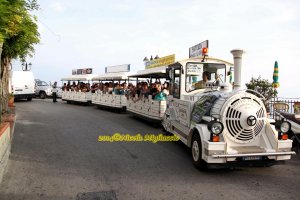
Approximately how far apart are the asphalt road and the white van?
51.4ft

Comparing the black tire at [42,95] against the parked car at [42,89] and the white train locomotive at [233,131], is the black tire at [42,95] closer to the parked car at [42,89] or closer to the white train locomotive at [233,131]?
the parked car at [42,89]

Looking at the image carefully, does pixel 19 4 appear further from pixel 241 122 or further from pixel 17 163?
pixel 241 122

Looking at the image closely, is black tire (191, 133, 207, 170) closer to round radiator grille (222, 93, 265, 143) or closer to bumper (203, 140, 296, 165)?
bumper (203, 140, 296, 165)

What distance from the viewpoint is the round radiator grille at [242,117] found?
5.79m

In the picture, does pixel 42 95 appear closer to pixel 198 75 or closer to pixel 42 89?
pixel 42 89

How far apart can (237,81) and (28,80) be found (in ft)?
67.6

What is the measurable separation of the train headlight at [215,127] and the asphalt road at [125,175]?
0.91 m

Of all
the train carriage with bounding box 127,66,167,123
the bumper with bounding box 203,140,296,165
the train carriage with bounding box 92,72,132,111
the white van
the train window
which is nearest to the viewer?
the bumper with bounding box 203,140,296,165

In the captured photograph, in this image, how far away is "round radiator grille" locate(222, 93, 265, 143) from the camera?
579cm

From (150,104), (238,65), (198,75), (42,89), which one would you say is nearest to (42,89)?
(42,89)

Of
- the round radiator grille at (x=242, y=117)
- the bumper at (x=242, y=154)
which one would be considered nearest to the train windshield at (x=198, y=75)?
the round radiator grille at (x=242, y=117)

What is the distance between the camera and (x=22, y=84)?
917 inches

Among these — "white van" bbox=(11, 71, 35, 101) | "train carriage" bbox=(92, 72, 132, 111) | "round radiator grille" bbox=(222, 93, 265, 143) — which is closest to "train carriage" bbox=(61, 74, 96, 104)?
"train carriage" bbox=(92, 72, 132, 111)

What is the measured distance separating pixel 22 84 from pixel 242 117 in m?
21.2
